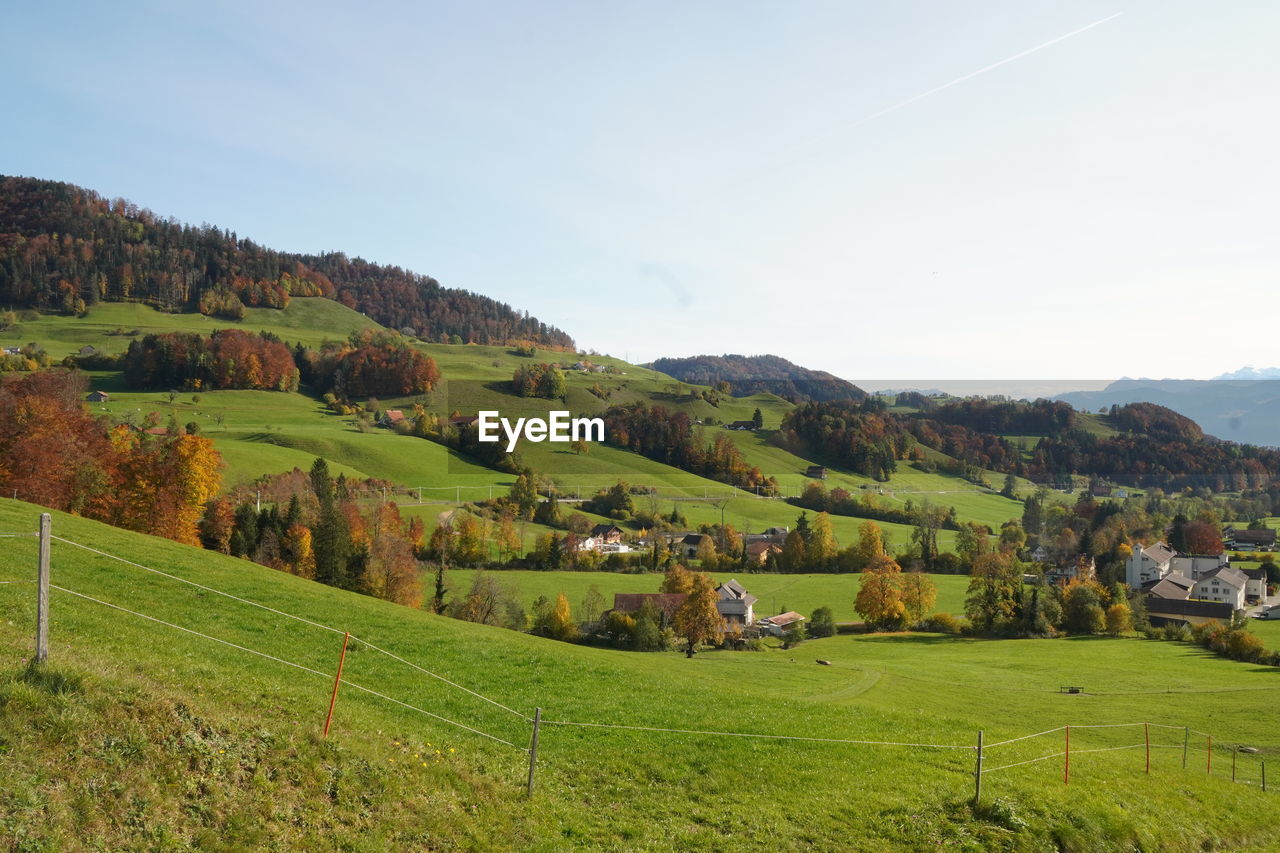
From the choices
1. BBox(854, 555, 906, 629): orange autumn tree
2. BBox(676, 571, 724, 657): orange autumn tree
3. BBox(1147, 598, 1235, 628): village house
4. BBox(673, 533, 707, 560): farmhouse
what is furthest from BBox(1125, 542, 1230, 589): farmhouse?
BBox(676, 571, 724, 657): orange autumn tree

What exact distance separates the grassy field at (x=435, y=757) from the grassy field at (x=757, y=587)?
55836 mm

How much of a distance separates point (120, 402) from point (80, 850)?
169 meters

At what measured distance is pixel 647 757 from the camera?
16.1 metres

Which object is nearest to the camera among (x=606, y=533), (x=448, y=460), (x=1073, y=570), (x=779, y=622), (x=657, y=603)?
(x=657, y=603)

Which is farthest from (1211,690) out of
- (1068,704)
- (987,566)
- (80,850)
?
(80,850)

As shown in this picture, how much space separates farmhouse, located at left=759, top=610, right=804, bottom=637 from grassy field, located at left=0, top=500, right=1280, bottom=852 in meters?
50.0

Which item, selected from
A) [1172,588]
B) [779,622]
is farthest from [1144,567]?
[779,622]

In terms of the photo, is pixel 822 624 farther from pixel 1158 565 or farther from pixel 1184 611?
pixel 1158 565

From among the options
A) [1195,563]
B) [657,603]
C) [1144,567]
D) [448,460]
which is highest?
[448,460]

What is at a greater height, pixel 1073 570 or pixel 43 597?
pixel 43 597

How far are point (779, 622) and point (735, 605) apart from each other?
6611mm

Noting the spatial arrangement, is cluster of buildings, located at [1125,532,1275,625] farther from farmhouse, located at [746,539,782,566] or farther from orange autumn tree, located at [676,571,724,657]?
orange autumn tree, located at [676,571,724,657]

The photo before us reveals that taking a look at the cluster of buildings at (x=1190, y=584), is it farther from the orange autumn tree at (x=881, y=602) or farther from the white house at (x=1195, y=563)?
the orange autumn tree at (x=881, y=602)

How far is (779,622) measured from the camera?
8162 centimetres
